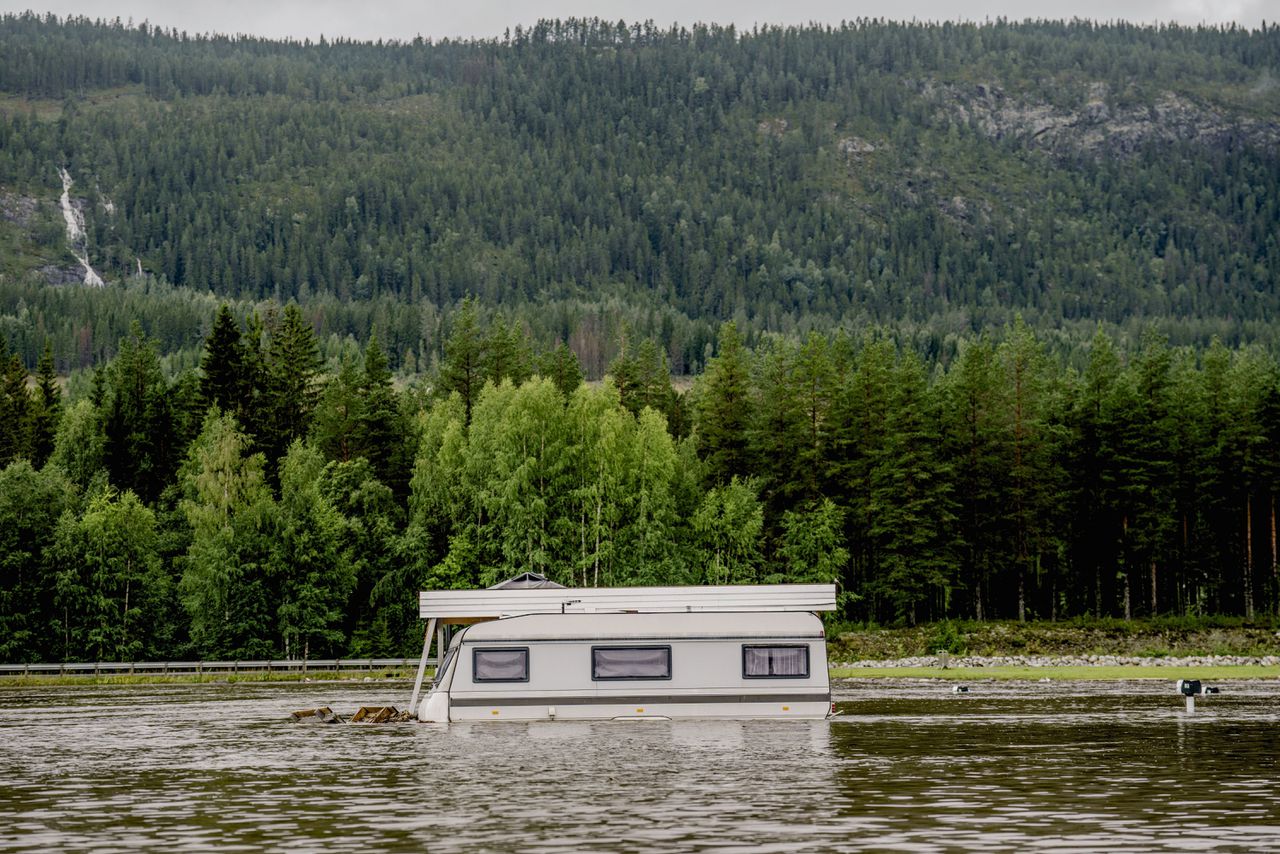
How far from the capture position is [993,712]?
2207 inches

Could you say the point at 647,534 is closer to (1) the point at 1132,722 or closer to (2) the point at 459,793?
(1) the point at 1132,722

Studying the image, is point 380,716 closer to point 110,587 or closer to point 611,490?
point 611,490

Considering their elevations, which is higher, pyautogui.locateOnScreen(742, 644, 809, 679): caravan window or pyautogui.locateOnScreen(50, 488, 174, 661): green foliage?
pyautogui.locateOnScreen(50, 488, 174, 661): green foliage

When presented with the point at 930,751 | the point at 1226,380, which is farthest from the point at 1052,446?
the point at 930,751

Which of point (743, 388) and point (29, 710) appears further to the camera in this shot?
point (743, 388)

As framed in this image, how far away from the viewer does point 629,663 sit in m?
48.9

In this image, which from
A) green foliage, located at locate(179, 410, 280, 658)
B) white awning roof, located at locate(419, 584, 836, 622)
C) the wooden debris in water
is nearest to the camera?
white awning roof, located at locate(419, 584, 836, 622)

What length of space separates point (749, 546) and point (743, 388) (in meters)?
17.5

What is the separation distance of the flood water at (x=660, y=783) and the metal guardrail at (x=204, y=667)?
3916 centimetres

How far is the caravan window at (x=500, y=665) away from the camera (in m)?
49.0

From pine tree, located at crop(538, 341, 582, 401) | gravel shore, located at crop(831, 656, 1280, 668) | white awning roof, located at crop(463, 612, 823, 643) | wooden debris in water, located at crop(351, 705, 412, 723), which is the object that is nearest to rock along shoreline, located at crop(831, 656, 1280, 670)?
gravel shore, located at crop(831, 656, 1280, 668)

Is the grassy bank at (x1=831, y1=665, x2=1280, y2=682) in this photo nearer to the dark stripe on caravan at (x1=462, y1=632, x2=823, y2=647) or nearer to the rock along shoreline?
the rock along shoreline

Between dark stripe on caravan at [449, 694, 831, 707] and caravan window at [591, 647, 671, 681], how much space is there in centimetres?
65

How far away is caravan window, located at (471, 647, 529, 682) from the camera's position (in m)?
49.0
